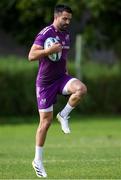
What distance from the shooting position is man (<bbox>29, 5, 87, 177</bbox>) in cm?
1320

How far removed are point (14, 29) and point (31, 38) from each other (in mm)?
2303

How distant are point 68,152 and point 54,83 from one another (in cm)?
551

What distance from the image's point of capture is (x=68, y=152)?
61.5ft

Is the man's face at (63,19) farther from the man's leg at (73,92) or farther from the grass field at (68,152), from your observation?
the grass field at (68,152)

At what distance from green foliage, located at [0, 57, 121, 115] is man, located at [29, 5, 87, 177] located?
2075 centimetres

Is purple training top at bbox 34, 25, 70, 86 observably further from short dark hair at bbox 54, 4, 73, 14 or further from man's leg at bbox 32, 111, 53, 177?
man's leg at bbox 32, 111, 53, 177

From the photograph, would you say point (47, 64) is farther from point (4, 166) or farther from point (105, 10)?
point (105, 10)

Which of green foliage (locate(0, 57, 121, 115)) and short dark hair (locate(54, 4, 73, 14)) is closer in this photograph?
short dark hair (locate(54, 4, 73, 14))

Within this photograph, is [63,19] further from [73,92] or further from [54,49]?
[73,92]

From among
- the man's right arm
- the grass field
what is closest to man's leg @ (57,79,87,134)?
the man's right arm

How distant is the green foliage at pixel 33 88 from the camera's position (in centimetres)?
3528

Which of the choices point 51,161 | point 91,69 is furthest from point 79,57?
point 51,161

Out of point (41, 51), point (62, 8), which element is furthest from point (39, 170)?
point (62, 8)

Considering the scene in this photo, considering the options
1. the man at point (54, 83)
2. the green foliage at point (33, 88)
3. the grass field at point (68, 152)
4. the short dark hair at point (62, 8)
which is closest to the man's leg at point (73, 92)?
the man at point (54, 83)
